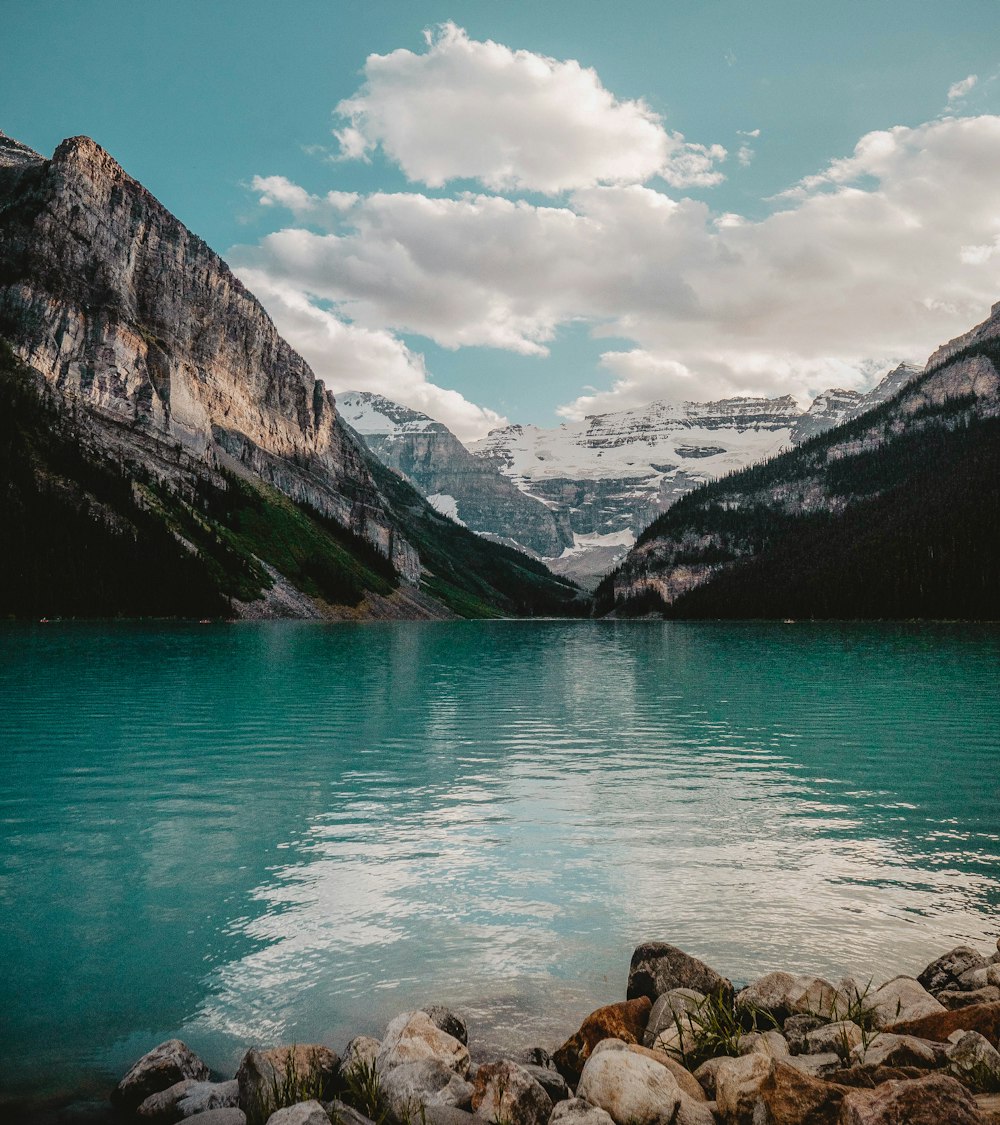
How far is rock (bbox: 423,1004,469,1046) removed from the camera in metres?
10.4

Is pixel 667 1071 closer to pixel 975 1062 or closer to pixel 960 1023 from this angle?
pixel 975 1062

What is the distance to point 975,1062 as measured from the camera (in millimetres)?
7789

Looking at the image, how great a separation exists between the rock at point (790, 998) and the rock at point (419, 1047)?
4028mm

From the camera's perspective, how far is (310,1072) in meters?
8.93

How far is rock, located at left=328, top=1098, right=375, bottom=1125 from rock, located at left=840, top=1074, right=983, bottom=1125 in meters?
4.74

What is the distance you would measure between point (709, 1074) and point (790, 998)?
8.09ft

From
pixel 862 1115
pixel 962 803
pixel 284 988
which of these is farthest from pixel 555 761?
pixel 862 1115

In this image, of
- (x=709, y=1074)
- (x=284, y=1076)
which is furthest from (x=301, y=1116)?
(x=709, y=1074)

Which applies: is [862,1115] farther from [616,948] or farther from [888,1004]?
[616,948]

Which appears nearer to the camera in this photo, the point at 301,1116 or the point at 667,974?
the point at 301,1116

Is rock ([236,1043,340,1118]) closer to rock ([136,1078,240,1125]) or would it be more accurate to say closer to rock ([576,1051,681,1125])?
rock ([136,1078,240,1125])

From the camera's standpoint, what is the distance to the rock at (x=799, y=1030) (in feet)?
29.8

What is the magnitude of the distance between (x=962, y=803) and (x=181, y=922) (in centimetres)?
2363

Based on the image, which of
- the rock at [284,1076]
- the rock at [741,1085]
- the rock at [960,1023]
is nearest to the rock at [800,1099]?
the rock at [741,1085]
